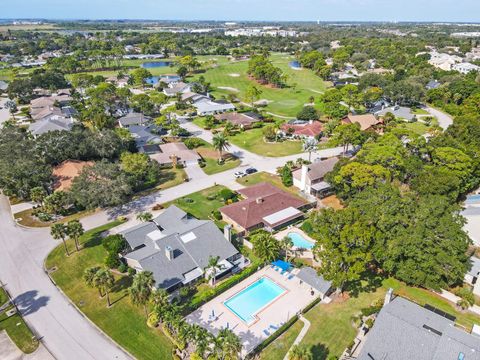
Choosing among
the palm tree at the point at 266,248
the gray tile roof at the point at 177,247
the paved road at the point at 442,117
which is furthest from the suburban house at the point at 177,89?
the palm tree at the point at 266,248

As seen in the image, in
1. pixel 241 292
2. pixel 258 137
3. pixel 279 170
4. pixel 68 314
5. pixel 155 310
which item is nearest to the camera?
pixel 155 310

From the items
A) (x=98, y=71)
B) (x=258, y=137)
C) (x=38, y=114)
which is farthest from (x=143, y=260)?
(x=98, y=71)

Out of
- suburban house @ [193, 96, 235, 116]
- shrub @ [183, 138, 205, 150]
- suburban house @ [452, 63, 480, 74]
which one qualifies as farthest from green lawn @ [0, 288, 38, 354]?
suburban house @ [452, 63, 480, 74]

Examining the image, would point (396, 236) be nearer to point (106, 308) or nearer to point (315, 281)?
point (315, 281)

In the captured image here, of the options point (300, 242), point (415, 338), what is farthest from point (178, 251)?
point (415, 338)

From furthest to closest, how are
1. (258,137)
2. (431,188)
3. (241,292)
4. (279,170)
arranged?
(258,137) → (279,170) → (431,188) → (241,292)

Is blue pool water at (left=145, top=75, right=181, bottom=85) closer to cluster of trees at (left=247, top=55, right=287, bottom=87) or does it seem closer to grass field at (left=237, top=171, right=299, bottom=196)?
cluster of trees at (left=247, top=55, right=287, bottom=87)

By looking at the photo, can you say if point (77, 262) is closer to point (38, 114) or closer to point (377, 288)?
point (377, 288)

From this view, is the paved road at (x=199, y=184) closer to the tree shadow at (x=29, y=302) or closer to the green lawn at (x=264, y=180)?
the green lawn at (x=264, y=180)
